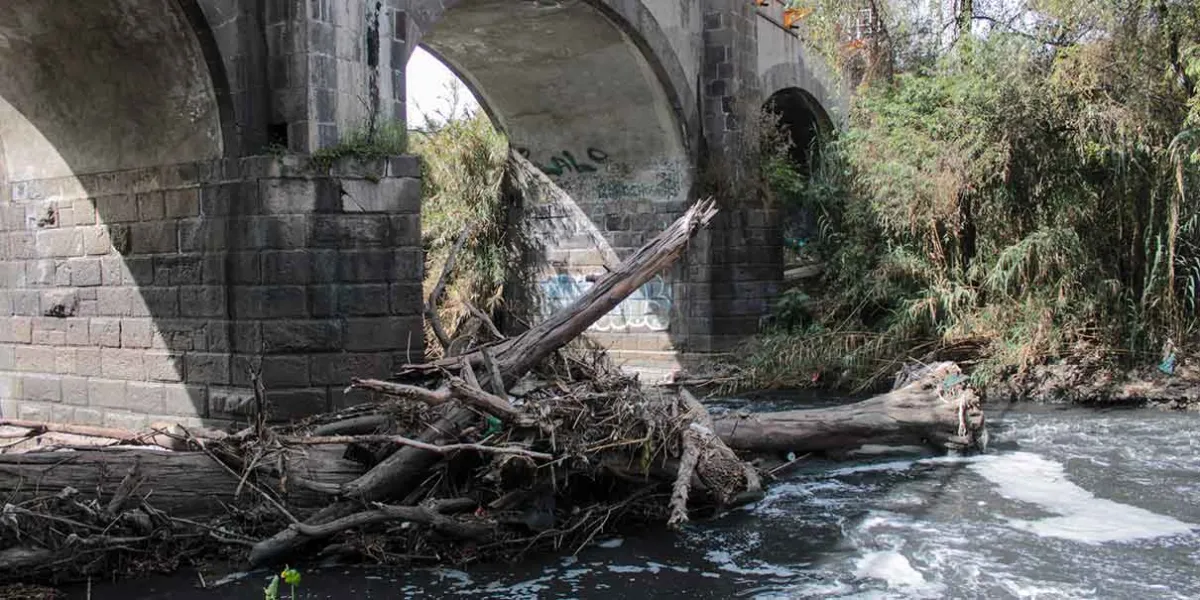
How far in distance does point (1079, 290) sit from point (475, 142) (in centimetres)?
861

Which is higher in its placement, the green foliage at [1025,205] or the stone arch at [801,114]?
the stone arch at [801,114]

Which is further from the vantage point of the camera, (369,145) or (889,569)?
(369,145)

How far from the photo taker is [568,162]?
1564 cm

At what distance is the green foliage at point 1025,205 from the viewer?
11305 mm

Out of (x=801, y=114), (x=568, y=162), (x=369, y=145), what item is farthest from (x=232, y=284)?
(x=801, y=114)

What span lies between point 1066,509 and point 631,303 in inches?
359

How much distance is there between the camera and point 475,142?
52.3ft

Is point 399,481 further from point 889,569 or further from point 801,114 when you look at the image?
point 801,114

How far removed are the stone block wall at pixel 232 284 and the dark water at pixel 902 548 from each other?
305 cm

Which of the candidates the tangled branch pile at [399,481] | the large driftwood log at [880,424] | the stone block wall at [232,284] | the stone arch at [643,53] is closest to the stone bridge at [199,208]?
the stone block wall at [232,284]

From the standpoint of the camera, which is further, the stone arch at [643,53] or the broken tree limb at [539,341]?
the stone arch at [643,53]

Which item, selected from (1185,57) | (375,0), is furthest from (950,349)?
(375,0)

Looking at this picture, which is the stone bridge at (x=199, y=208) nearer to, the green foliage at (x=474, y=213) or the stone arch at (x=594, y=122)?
the stone arch at (x=594, y=122)

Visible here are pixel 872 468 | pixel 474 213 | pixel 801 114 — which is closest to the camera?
pixel 872 468
